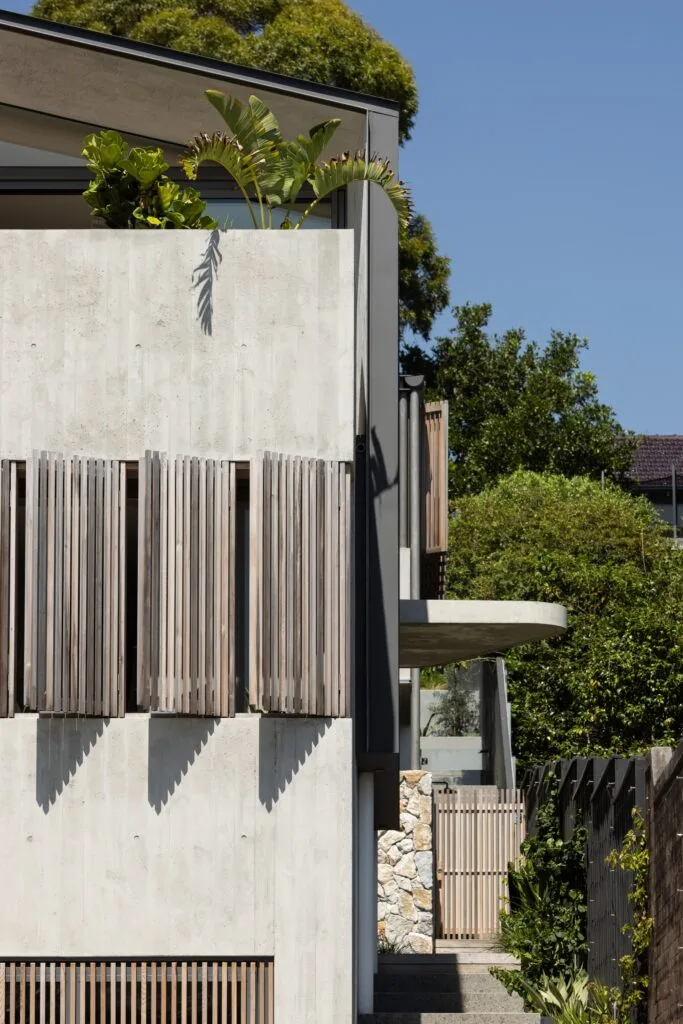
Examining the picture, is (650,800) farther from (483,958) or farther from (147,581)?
(483,958)

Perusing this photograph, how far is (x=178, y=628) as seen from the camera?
31.3 feet

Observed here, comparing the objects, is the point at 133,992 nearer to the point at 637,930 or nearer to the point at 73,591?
the point at 73,591

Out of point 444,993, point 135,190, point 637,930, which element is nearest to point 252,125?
point 135,190

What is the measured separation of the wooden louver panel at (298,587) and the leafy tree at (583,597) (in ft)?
54.3

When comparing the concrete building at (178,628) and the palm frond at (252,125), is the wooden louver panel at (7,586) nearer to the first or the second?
the concrete building at (178,628)

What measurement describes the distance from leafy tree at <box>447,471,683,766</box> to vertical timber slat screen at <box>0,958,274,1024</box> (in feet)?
54.7

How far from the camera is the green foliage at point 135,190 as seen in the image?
10352 mm

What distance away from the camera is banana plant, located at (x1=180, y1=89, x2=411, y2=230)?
1058cm

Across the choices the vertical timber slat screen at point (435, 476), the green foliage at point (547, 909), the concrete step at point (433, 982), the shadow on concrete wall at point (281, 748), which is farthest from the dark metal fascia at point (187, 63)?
the concrete step at point (433, 982)

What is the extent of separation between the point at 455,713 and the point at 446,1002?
1312cm

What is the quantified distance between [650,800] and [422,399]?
5.39m

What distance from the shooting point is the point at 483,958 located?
17812 mm

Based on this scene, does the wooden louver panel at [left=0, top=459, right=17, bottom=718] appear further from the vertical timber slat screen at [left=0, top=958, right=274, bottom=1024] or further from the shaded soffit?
the shaded soffit

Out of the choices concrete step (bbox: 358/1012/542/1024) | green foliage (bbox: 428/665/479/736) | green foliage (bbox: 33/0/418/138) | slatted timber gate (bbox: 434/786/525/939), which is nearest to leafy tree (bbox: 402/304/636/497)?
green foliage (bbox: 33/0/418/138)
